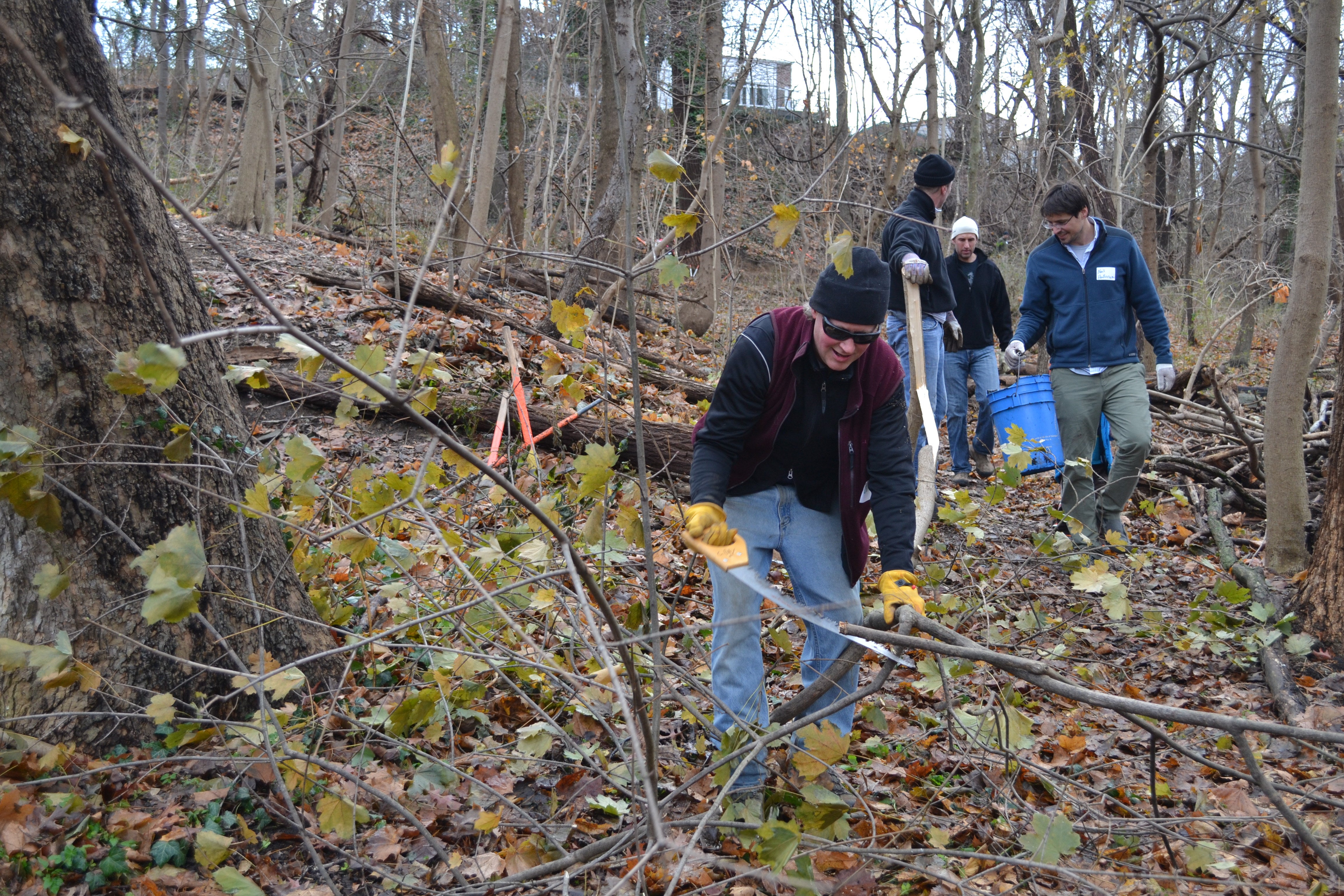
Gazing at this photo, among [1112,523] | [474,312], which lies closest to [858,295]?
[1112,523]

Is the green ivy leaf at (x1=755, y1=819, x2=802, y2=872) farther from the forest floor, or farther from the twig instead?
the twig

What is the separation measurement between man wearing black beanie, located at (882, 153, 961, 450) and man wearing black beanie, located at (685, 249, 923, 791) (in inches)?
92.9

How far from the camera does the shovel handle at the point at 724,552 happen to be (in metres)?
2.14

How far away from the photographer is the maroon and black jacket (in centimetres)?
258

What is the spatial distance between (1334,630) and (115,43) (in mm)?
16309

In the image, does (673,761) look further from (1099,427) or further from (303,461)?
(1099,427)

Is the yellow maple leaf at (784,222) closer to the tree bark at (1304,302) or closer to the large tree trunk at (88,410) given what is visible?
the large tree trunk at (88,410)

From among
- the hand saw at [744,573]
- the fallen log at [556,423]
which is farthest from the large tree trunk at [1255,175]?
the hand saw at [744,573]

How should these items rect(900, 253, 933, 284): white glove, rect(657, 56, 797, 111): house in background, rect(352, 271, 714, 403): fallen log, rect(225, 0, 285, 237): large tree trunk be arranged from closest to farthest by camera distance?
rect(900, 253, 933, 284): white glove
rect(352, 271, 714, 403): fallen log
rect(225, 0, 285, 237): large tree trunk
rect(657, 56, 797, 111): house in background

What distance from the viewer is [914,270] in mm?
4883


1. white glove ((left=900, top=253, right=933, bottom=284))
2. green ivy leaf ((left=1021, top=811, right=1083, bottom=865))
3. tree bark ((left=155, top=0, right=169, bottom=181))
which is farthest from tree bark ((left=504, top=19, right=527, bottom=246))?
green ivy leaf ((left=1021, top=811, right=1083, bottom=865))

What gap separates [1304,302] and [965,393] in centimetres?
245

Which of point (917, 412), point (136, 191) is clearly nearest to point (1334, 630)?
point (917, 412)

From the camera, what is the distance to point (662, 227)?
38.8ft
